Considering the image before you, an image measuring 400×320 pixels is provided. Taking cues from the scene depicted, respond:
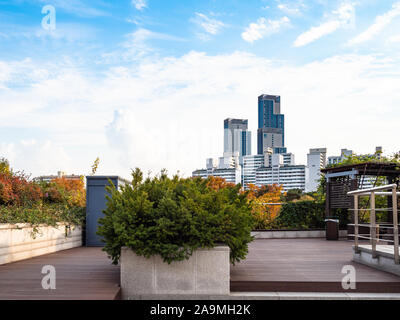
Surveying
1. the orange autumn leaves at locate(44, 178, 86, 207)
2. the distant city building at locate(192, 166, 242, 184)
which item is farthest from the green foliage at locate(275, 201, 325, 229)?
the distant city building at locate(192, 166, 242, 184)

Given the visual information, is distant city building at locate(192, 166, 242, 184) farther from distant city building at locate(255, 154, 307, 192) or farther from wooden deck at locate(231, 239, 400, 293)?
wooden deck at locate(231, 239, 400, 293)

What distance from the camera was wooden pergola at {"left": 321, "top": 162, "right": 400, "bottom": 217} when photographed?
36.2 feet

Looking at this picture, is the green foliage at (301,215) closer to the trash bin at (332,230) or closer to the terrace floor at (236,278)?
the trash bin at (332,230)

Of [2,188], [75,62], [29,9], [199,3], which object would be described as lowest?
[2,188]

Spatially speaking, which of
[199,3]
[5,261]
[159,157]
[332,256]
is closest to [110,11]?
[199,3]

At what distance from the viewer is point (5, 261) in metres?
6.10

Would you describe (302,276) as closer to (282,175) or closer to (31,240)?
(31,240)

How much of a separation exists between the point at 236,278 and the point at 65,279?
6.73ft

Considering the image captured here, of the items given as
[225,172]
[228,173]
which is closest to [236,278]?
[225,172]

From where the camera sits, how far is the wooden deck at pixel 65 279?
4008mm

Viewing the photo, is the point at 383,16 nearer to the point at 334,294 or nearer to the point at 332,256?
the point at 332,256

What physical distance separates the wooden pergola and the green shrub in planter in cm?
736

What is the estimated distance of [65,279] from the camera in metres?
4.77
